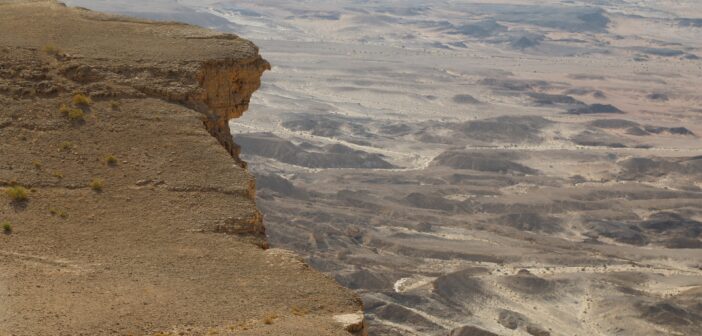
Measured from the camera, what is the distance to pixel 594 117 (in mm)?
101688

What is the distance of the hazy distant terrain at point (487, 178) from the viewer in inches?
1641

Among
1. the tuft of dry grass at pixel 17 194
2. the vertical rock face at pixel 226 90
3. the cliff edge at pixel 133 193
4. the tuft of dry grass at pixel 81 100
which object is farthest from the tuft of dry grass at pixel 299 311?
the tuft of dry grass at pixel 81 100

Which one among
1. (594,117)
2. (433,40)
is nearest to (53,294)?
(594,117)

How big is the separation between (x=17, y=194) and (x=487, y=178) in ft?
200

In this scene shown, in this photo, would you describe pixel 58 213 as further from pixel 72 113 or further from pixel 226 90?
pixel 226 90

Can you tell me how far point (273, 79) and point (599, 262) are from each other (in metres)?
71.2

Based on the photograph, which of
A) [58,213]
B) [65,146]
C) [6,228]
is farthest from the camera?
[65,146]

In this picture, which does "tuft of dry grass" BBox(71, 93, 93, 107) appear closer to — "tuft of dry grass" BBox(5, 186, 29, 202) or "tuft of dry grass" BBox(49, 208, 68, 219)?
"tuft of dry grass" BBox(5, 186, 29, 202)

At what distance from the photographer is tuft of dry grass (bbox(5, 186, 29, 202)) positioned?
12109mm

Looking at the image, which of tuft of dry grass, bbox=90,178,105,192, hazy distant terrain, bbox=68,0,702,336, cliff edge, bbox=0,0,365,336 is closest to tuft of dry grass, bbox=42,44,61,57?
cliff edge, bbox=0,0,365,336

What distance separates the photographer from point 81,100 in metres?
14.0

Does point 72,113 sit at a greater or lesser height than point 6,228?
greater

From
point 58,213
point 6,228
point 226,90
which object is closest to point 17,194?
point 58,213

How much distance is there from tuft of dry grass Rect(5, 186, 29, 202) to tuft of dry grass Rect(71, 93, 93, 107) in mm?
2075
